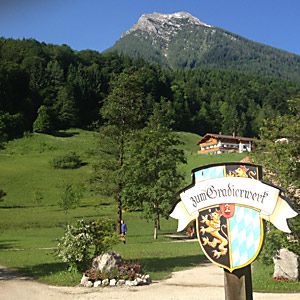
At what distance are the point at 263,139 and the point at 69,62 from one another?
485 ft

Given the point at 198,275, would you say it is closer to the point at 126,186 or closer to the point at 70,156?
the point at 126,186

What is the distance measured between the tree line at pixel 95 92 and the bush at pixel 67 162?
27376mm

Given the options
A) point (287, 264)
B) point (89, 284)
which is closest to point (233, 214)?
point (89, 284)

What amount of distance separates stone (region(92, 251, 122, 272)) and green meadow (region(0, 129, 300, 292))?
0.92 metres

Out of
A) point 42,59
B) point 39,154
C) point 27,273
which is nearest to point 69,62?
point 42,59

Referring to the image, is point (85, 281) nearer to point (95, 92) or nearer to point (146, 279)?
point (146, 279)

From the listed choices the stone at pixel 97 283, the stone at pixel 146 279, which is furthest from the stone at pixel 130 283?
the stone at pixel 97 283

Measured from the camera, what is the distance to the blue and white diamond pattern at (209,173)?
5395 mm

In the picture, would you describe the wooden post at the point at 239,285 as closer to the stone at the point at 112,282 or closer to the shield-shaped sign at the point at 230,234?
the shield-shaped sign at the point at 230,234

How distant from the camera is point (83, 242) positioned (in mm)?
13531

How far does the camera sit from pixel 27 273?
14375 millimetres

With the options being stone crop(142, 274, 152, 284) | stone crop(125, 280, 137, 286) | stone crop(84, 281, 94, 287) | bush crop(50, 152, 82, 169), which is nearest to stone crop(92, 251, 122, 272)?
stone crop(84, 281, 94, 287)

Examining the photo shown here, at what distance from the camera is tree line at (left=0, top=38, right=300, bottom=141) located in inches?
4454

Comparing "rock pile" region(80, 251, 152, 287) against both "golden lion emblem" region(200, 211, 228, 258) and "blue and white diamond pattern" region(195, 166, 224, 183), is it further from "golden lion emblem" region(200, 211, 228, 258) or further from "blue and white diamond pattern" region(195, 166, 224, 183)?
"blue and white diamond pattern" region(195, 166, 224, 183)
